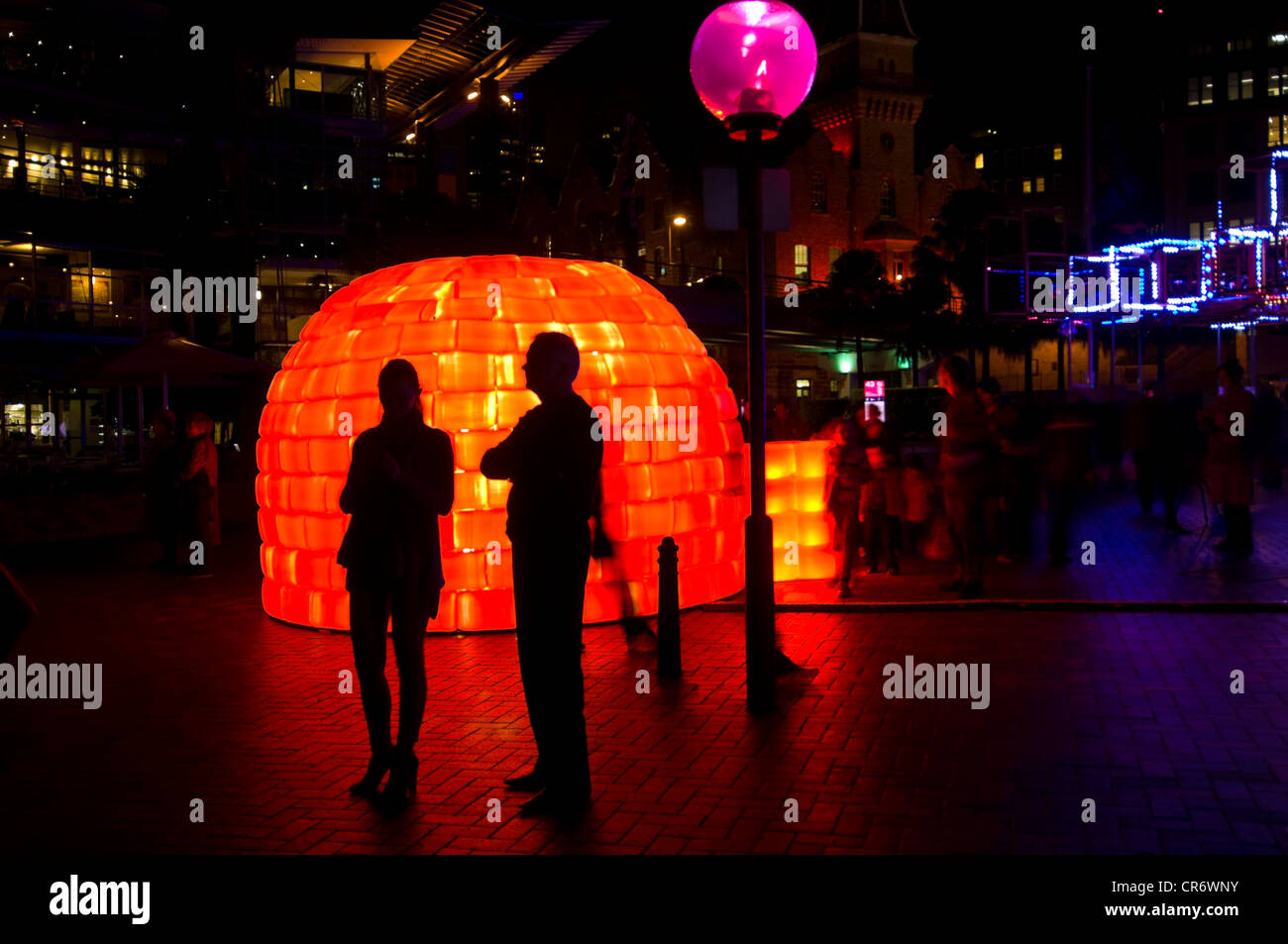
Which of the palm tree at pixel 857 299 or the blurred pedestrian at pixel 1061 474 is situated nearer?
the blurred pedestrian at pixel 1061 474

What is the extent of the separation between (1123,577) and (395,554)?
813 centimetres

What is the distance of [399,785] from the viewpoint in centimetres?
487

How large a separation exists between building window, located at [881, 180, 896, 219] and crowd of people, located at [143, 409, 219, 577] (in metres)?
59.6

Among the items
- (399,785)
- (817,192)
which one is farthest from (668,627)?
(817,192)

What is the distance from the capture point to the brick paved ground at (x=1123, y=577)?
9.66m

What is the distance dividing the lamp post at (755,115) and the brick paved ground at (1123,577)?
3.15 meters

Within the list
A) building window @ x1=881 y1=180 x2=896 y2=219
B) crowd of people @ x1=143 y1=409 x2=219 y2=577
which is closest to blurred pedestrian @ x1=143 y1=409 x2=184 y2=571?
crowd of people @ x1=143 y1=409 x2=219 y2=577

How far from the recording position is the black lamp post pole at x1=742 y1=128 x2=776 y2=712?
633cm

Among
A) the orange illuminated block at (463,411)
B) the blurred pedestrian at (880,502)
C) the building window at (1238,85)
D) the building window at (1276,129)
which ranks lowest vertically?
the blurred pedestrian at (880,502)

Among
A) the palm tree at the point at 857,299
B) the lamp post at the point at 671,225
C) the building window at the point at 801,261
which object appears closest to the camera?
Answer: the palm tree at the point at 857,299

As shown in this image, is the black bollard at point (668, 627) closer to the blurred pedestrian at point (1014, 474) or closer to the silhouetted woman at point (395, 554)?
the silhouetted woman at point (395, 554)

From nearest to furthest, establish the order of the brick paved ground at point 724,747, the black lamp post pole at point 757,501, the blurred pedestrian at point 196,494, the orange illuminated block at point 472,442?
the brick paved ground at point 724,747 < the black lamp post pole at point 757,501 < the orange illuminated block at point 472,442 < the blurred pedestrian at point 196,494

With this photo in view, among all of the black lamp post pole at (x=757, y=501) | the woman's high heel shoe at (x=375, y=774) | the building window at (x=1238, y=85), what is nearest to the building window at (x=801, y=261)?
the building window at (x=1238, y=85)
